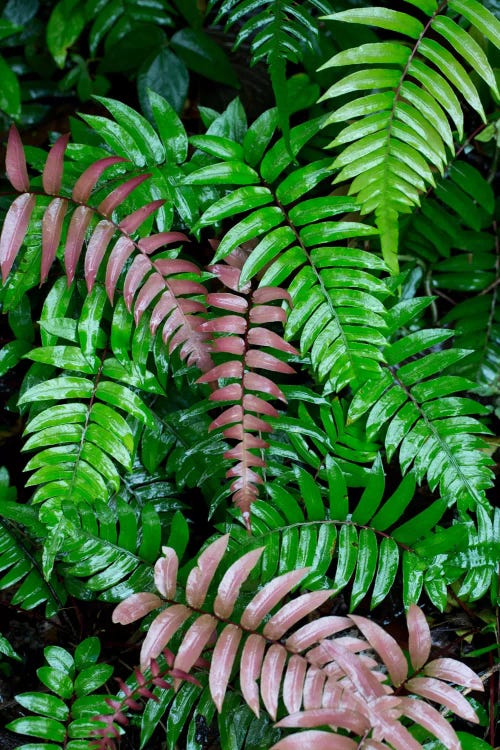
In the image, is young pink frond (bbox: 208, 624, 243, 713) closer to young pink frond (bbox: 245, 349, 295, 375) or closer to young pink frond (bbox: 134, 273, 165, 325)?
young pink frond (bbox: 245, 349, 295, 375)

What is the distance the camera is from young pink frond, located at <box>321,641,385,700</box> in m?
A: 1.51

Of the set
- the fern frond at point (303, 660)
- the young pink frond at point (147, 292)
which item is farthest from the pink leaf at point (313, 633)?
the young pink frond at point (147, 292)

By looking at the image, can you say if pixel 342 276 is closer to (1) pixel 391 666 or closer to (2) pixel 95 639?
(1) pixel 391 666

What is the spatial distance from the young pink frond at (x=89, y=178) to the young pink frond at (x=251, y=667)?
1283 millimetres

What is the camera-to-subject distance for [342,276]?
6.63 ft

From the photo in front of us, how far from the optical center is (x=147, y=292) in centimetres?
190

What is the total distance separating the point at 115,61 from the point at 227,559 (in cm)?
209

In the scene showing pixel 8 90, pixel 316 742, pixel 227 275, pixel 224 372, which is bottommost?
pixel 316 742

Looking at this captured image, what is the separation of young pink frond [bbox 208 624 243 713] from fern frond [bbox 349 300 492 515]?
77cm

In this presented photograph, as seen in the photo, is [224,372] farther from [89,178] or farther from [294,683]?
[294,683]

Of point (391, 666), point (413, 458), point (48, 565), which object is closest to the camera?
point (391, 666)

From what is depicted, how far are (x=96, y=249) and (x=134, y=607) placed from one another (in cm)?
98

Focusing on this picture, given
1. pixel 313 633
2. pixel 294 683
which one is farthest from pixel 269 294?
pixel 294 683

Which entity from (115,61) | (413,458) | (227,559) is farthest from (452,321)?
(115,61)
